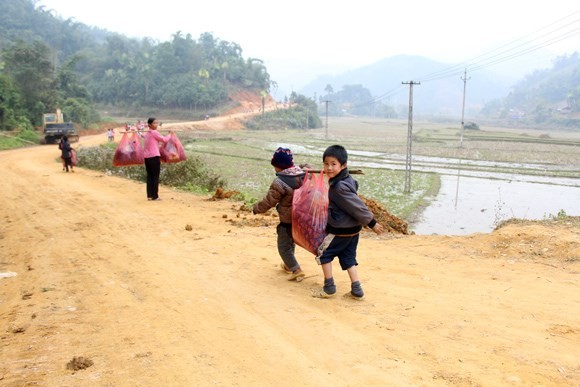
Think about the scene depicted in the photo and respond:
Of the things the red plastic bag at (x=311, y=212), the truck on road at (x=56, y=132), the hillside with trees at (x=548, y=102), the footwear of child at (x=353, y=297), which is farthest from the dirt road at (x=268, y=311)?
the hillside with trees at (x=548, y=102)

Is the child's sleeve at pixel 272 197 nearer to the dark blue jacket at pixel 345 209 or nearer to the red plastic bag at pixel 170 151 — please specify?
the dark blue jacket at pixel 345 209

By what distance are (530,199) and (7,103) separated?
98.1ft

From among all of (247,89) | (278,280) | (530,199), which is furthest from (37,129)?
(247,89)

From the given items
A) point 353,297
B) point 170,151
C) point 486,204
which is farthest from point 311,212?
point 486,204

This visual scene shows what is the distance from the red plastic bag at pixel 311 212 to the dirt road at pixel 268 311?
0.55m

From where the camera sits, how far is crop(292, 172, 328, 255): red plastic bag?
4.57 metres

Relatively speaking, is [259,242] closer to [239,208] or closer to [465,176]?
[239,208]

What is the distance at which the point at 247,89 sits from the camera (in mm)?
75500

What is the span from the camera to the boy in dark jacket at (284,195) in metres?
4.84

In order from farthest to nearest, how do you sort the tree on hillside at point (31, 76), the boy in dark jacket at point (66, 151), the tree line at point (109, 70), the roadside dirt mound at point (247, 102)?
the roadside dirt mound at point (247, 102)
the tree line at point (109, 70)
the tree on hillside at point (31, 76)
the boy in dark jacket at point (66, 151)

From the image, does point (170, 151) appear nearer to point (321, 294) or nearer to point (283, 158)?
point (283, 158)

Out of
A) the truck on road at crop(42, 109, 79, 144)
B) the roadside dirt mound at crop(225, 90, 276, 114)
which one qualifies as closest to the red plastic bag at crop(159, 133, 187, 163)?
the truck on road at crop(42, 109, 79, 144)

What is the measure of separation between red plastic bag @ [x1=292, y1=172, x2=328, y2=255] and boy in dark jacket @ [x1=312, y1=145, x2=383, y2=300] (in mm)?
132

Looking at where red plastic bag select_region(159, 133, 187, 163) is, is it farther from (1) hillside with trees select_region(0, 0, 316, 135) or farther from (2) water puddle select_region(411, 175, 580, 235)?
(1) hillside with trees select_region(0, 0, 316, 135)
